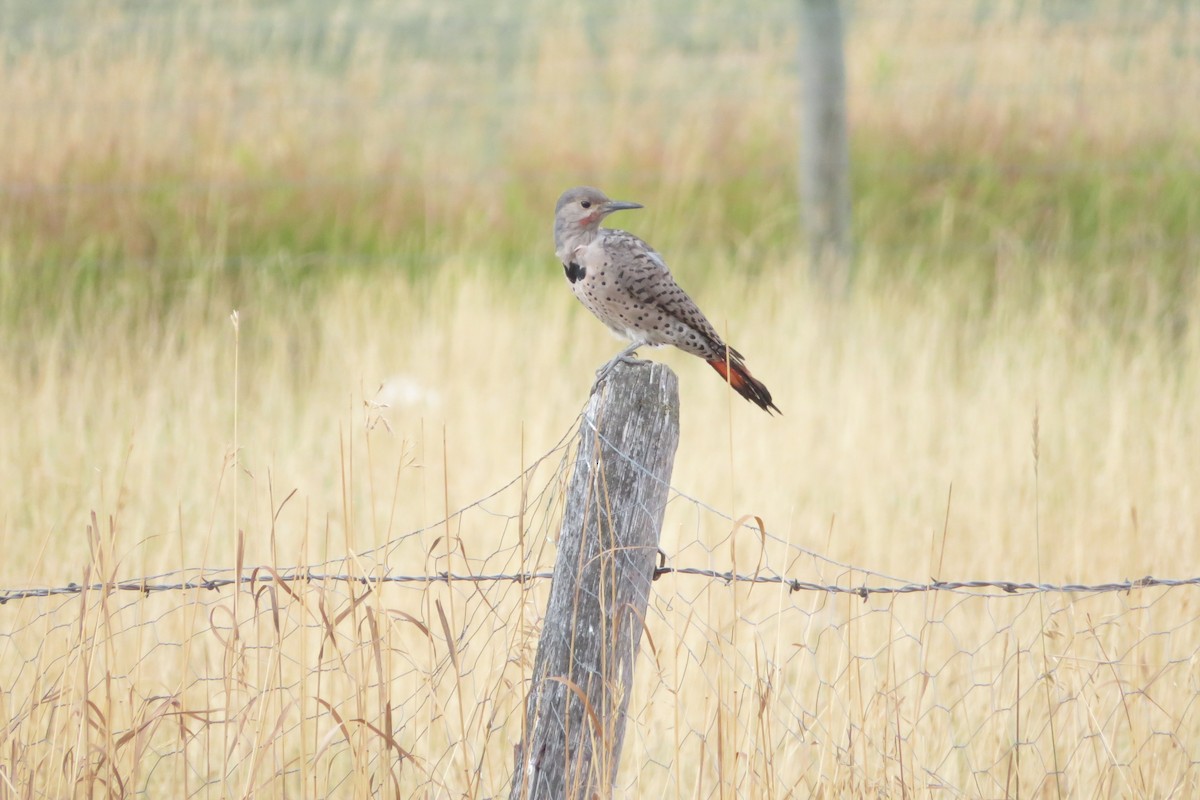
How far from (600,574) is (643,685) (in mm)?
1546

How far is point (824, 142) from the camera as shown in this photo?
6480 mm

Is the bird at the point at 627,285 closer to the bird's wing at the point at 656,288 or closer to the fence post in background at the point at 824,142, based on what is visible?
the bird's wing at the point at 656,288

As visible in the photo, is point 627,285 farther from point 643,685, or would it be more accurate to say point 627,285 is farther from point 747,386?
point 643,685

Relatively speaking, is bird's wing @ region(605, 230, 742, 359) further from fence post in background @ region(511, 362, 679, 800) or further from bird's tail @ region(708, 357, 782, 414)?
fence post in background @ region(511, 362, 679, 800)

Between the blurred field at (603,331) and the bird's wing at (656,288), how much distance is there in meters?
0.24

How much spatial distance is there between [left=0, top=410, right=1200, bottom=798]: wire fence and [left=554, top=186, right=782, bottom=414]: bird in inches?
20.7

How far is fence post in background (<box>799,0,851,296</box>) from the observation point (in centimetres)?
642

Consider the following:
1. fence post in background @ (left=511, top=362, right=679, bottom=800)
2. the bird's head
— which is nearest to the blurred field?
fence post in background @ (left=511, top=362, right=679, bottom=800)

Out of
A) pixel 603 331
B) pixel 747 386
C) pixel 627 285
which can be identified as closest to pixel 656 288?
pixel 627 285

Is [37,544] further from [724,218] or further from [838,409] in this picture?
[724,218]

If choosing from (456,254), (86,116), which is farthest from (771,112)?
(86,116)

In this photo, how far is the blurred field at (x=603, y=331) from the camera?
12.8ft

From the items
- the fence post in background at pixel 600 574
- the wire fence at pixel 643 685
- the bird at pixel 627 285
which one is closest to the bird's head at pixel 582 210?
the bird at pixel 627 285

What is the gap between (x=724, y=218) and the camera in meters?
7.34
